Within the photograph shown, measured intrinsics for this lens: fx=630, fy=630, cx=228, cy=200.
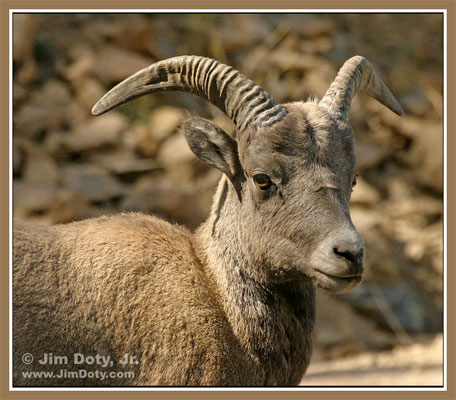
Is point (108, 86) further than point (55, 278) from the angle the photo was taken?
Yes

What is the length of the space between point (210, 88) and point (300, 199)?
1562 millimetres

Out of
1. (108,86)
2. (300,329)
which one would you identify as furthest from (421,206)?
(300,329)

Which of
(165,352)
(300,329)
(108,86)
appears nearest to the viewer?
(165,352)

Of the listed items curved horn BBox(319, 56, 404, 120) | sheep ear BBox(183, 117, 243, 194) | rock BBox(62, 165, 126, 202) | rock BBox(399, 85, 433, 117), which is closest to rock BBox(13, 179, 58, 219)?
rock BBox(62, 165, 126, 202)

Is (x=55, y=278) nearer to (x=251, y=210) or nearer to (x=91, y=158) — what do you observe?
(x=251, y=210)

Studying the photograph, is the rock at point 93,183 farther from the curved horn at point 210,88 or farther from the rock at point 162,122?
the curved horn at point 210,88

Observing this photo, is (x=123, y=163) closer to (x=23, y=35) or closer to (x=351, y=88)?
(x=23, y=35)

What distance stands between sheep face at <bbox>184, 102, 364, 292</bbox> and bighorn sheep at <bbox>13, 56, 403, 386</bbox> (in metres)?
0.01

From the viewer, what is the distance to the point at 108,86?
17.5m

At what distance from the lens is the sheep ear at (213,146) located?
6.29 meters

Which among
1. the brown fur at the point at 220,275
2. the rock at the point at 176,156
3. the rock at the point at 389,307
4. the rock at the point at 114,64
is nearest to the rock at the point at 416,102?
the rock at the point at 389,307

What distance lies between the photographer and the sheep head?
217 inches

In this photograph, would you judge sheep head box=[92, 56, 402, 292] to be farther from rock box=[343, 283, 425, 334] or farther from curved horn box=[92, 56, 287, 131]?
rock box=[343, 283, 425, 334]

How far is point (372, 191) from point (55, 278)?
13501mm
